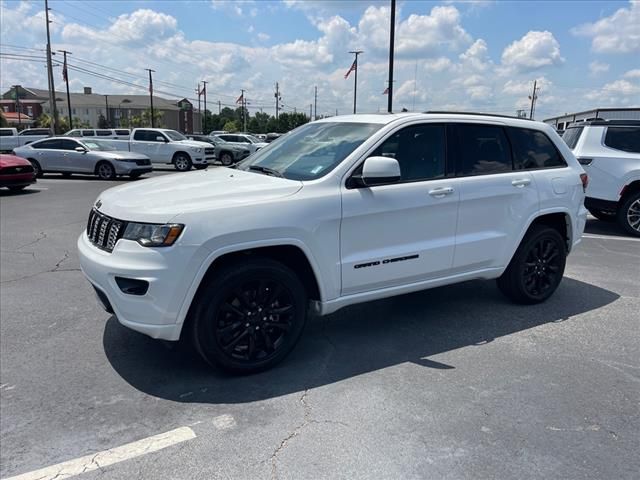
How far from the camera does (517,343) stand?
4207 millimetres

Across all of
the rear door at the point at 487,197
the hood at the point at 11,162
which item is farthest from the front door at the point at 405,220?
the hood at the point at 11,162

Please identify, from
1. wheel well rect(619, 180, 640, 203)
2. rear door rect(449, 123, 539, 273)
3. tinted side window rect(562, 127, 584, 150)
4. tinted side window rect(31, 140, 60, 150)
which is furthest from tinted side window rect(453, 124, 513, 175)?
tinted side window rect(31, 140, 60, 150)

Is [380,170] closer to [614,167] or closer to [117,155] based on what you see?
[614,167]

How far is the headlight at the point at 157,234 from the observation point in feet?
10.3

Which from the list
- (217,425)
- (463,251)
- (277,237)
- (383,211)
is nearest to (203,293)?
(277,237)

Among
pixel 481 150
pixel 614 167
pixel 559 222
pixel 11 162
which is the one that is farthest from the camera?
pixel 11 162

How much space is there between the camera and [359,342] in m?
4.19

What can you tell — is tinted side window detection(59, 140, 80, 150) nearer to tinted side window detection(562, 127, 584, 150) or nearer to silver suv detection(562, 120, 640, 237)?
tinted side window detection(562, 127, 584, 150)

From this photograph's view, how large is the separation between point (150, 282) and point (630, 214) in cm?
866

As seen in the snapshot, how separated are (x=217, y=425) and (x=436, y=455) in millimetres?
1299

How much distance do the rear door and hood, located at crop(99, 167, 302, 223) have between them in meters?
1.60

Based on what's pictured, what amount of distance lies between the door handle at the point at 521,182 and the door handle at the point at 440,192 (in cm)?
80

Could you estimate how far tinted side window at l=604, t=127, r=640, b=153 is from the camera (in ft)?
28.7

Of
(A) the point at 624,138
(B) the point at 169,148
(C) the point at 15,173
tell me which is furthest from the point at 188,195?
(B) the point at 169,148
